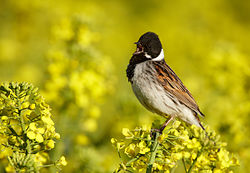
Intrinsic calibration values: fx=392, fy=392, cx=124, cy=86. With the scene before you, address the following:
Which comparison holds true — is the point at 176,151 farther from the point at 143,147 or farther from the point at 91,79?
the point at 91,79

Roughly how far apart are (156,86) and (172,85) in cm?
23

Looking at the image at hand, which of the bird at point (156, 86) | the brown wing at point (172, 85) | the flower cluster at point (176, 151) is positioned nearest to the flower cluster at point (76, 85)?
the bird at point (156, 86)

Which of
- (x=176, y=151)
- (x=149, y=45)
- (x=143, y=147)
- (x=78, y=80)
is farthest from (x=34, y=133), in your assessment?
(x=78, y=80)

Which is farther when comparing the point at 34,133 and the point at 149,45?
the point at 149,45

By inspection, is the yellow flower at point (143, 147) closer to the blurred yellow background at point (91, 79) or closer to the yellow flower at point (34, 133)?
the yellow flower at point (34, 133)

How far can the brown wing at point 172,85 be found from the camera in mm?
4246

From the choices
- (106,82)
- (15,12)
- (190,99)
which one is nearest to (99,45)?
(15,12)

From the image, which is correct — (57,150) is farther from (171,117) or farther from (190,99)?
(190,99)

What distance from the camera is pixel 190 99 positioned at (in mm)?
4398

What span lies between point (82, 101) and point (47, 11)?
608 centimetres

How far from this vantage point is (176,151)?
8.85 ft

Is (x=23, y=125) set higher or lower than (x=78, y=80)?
lower

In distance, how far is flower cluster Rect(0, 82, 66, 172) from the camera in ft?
8.03

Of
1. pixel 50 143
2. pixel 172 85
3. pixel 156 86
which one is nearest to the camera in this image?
pixel 50 143
